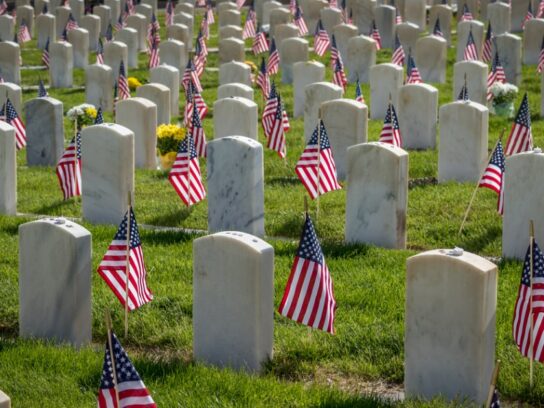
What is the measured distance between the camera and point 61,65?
24.2 m

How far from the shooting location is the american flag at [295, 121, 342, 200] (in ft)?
42.1

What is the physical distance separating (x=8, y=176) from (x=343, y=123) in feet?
12.6

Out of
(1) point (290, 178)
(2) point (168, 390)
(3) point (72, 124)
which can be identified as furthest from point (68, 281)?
(3) point (72, 124)

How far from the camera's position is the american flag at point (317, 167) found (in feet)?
42.1

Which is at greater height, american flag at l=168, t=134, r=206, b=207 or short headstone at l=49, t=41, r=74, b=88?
american flag at l=168, t=134, r=206, b=207

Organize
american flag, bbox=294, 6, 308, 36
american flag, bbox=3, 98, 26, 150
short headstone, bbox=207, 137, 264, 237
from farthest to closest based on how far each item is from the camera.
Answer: american flag, bbox=294, 6, 308, 36 < american flag, bbox=3, 98, 26, 150 < short headstone, bbox=207, 137, 264, 237

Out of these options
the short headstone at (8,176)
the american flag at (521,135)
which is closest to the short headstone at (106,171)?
the short headstone at (8,176)

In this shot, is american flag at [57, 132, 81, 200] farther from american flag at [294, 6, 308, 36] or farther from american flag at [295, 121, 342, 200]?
american flag at [294, 6, 308, 36]

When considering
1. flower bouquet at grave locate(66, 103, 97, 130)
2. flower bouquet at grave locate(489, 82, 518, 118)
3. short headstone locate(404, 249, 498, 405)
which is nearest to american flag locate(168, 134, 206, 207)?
flower bouquet at grave locate(66, 103, 97, 130)

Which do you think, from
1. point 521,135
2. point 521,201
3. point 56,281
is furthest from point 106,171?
point 521,135

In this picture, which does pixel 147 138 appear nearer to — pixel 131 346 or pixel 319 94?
pixel 319 94

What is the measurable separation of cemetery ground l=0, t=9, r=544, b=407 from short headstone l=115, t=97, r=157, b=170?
1379 mm

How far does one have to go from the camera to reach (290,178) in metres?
15.2

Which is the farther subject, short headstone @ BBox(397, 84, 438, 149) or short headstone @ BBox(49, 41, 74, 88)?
short headstone @ BBox(49, 41, 74, 88)
